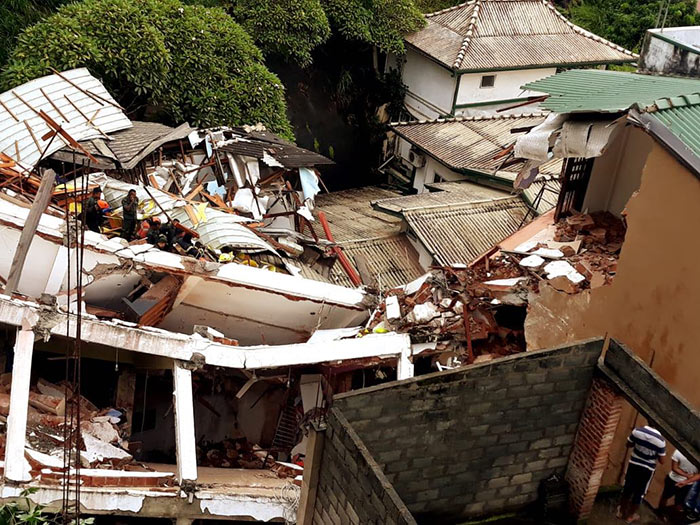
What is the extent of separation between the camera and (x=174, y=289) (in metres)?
12.8

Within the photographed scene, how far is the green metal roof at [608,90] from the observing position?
10.5 metres

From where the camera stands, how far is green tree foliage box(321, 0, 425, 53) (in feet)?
90.9

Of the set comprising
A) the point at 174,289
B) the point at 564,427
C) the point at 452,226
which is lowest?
the point at 452,226

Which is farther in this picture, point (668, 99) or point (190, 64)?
point (190, 64)

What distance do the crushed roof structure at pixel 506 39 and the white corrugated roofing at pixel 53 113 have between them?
1386cm

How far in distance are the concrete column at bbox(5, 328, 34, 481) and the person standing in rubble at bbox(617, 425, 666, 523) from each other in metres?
6.79

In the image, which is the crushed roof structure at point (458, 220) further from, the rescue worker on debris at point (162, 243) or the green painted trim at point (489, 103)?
the green painted trim at point (489, 103)

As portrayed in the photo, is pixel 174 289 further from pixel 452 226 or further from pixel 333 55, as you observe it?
pixel 333 55

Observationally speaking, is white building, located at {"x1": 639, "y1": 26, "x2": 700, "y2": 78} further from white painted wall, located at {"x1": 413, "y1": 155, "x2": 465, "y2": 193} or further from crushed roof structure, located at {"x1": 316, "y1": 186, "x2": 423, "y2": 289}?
white painted wall, located at {"x1": 413, "y1": 155, "x2": 465, "y2": 193}

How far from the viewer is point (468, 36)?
28.8m

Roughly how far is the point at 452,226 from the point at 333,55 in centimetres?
1260

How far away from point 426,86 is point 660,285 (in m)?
21.5

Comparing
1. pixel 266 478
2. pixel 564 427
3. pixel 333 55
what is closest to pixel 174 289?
pixel 266 478

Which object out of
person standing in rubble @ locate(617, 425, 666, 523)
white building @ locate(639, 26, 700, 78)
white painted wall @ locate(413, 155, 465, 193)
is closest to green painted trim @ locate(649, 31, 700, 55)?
white building @ locate(639, 26, 700, 78)
